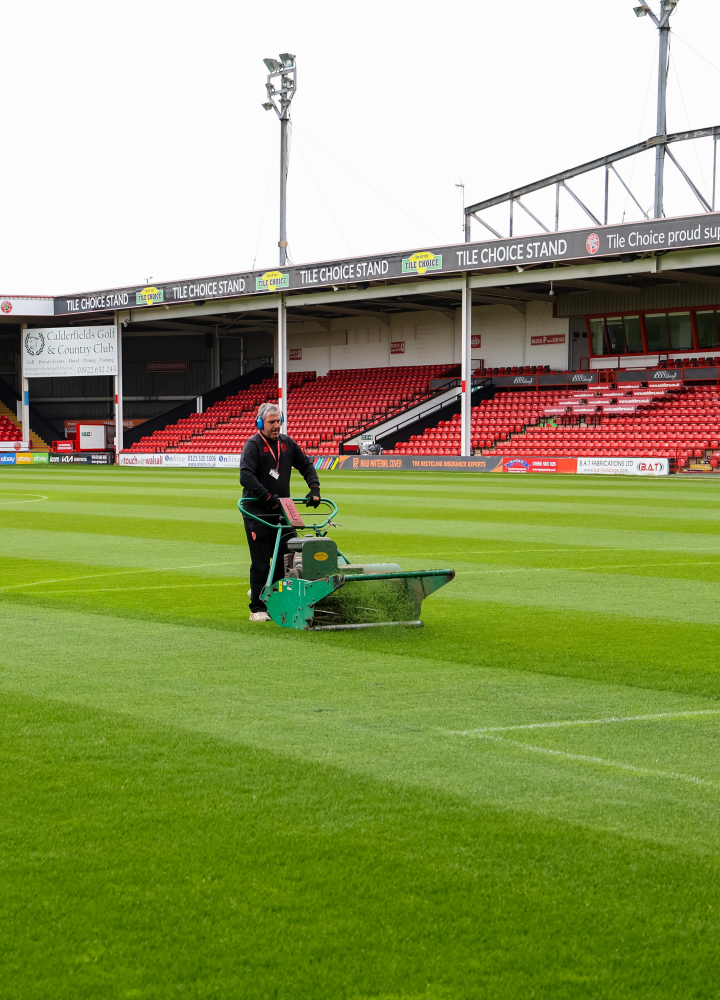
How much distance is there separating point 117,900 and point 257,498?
5428mm

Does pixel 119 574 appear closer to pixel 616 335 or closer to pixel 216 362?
pixel 616 335

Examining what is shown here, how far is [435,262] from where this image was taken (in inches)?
1661

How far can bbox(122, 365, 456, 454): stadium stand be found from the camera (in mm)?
50562

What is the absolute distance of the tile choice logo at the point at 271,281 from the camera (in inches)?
1849

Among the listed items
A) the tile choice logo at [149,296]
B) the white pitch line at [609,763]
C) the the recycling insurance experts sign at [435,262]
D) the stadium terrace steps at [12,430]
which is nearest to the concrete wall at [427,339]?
the the recycling insurance experts sign at [435,262]

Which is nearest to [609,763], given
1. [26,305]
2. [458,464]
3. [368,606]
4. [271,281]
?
[368,606]

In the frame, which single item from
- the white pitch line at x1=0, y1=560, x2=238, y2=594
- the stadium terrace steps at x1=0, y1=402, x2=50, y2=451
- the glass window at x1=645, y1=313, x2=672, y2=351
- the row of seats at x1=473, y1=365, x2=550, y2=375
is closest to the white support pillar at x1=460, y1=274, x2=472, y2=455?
the row of seats at x1=473, y1=365, x2=550, y2=375

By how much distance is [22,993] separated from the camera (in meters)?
3.12

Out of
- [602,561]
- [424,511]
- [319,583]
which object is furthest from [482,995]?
[424,511]

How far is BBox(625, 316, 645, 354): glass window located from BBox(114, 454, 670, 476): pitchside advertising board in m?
12.2

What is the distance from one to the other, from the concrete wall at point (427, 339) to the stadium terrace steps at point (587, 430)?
3.75 m

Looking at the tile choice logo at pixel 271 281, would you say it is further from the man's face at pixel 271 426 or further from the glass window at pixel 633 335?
the man's face at pixel 271 426

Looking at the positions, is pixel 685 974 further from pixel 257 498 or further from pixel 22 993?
pixel 257 498

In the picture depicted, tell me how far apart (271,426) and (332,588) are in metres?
1.55
